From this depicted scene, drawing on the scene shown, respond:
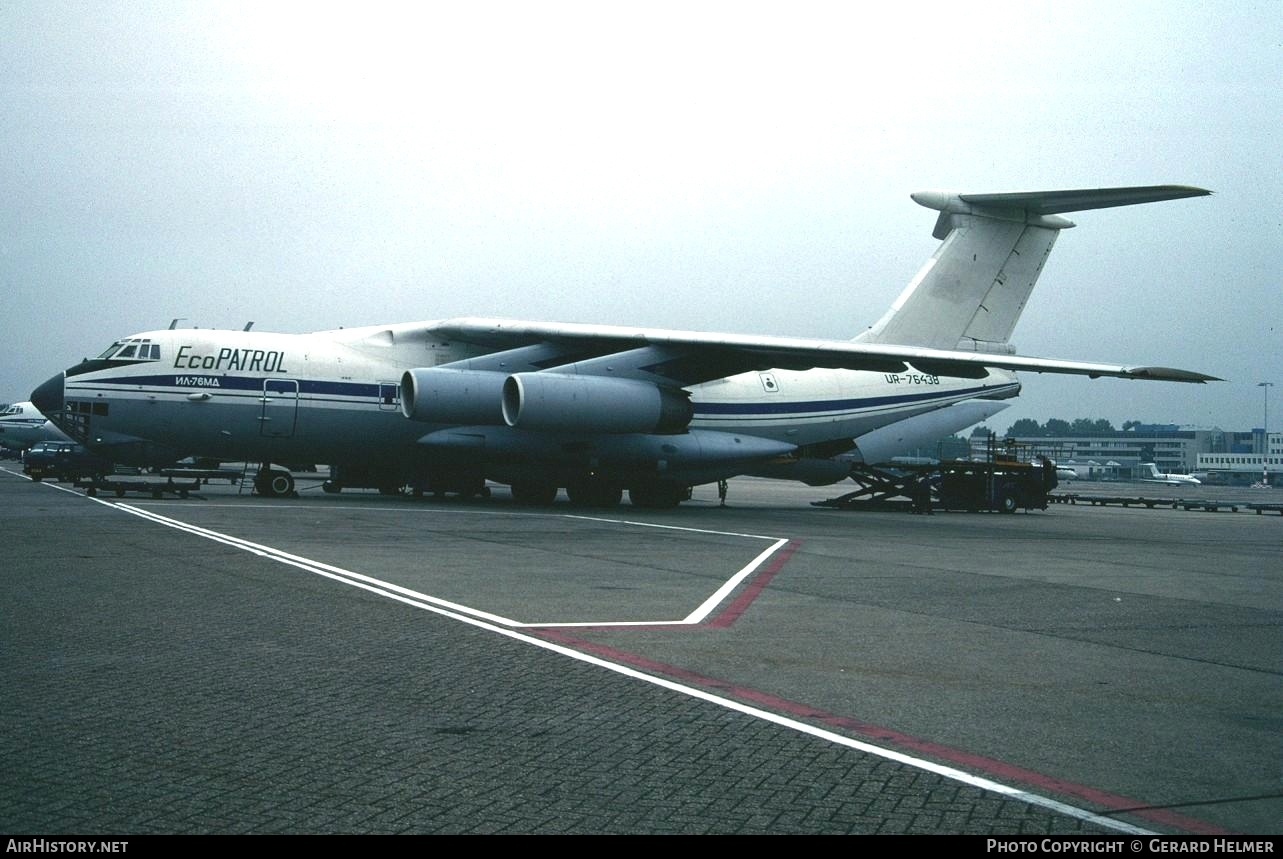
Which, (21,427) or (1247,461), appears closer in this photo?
(21,427)

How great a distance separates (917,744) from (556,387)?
1861cm

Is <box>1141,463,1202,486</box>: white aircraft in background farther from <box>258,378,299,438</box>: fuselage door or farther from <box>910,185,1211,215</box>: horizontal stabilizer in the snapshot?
<box>258,378,299,438</box>: fuselage door

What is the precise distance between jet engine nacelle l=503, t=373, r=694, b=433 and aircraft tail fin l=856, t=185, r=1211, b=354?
662cm

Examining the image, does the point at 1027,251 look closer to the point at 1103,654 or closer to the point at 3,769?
the point at 1103,654

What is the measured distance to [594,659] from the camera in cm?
766

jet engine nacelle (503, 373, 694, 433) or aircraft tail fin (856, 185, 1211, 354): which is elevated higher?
aircraft tail fin (856, 185, 1211, 354)

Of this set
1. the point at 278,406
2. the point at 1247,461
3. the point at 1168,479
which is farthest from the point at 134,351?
the point at 1247,461

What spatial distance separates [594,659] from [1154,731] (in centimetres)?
318

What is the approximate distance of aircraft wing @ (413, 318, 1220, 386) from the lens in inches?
916

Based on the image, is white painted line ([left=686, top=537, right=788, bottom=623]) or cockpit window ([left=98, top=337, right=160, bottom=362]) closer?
white painted line ([left=686, top=537, right=788, bottom=623])

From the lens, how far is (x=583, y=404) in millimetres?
24078

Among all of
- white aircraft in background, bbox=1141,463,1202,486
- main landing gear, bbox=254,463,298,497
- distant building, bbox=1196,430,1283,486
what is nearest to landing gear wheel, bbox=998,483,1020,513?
main landing gear, bbox=254,463,298,497

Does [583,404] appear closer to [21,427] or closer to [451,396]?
[451,396]
